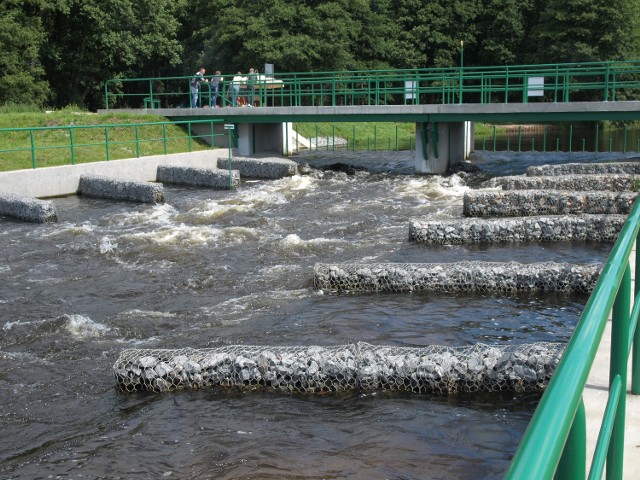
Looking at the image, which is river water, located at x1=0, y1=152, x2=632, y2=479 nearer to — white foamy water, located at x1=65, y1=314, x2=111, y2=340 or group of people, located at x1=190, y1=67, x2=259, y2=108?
white foamy water, located at x1=65, y1=314, x2=111, y2=340

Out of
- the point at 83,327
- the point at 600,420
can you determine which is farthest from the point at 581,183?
the point at 600,420

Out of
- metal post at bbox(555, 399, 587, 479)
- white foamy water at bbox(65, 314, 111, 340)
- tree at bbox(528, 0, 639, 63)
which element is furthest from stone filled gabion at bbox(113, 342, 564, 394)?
tree at bbox(528, 0, 639, 63)

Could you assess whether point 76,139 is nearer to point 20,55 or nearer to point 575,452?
point 20,55

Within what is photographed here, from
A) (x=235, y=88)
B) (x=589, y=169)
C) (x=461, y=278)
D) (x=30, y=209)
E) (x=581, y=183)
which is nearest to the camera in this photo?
(x=461, y=278)

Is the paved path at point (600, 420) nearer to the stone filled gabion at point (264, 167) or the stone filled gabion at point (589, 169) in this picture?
the stone filled gabion at point (589, 169)

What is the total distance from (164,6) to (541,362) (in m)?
44.0

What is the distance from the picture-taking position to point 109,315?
11461mm

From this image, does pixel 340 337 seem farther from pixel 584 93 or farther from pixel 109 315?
pixel 584 93

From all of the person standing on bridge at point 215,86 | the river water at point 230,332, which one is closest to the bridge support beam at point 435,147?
the river water at point 230,332

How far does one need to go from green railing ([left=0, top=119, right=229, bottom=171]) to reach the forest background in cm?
1077

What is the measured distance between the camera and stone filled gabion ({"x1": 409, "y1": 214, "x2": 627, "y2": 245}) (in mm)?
15453

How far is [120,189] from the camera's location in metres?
23.3

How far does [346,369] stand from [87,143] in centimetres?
2320

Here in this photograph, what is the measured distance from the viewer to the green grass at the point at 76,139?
26.4 meters
